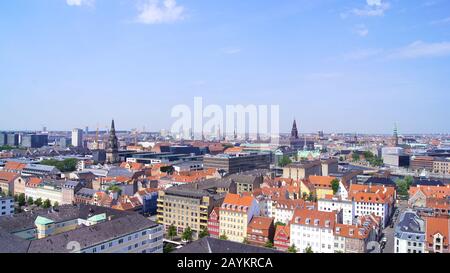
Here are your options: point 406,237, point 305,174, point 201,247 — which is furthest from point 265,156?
point 201,247

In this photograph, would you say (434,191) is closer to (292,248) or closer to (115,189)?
(292,248)

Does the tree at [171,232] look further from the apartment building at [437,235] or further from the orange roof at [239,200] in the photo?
the apartment building at [437,235]

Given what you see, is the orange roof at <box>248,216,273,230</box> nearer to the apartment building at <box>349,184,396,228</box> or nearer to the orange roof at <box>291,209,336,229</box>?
the orange roof at <box>291,209,336,229</box>

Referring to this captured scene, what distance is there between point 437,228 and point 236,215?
8797 millimetres

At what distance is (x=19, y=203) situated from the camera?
88.4 feet

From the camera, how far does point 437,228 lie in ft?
48.4

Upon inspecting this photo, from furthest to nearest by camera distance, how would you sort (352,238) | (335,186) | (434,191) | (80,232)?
1. (335,186)
2. (434,191)
3. (352,238)
4. (80,232)

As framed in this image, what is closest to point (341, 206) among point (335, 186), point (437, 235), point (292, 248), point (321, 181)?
point (335, 186)
